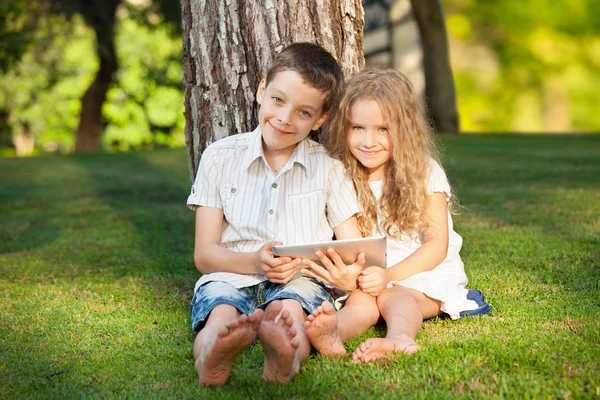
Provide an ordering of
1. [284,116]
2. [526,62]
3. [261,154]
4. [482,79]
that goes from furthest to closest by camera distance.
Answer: [482,79] < [526,62] < [261,154] < [284,116]

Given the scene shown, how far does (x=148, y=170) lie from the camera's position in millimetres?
10617

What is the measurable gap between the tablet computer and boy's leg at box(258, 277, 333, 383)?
14 centimetres

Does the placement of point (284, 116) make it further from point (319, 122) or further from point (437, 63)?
point (437, 63)

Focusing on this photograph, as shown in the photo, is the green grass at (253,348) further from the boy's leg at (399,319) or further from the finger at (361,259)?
the finger at (361,259)

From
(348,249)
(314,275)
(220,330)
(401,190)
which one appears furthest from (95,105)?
(220,330)

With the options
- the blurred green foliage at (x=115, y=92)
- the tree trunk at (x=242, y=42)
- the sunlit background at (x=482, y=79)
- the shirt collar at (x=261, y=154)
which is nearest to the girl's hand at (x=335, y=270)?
the shirt collar at (x=261, y=154)

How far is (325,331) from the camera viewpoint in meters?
2.57

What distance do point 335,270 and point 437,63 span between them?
12.6m

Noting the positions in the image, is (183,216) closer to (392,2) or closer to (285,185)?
(285,185)

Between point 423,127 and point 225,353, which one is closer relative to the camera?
point 225,353

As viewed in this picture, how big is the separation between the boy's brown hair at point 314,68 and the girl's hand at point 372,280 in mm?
708

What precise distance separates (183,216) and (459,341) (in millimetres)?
3987

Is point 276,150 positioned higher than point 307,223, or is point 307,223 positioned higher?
point 276,150

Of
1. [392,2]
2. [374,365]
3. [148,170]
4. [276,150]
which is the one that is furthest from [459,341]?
[392,2]
